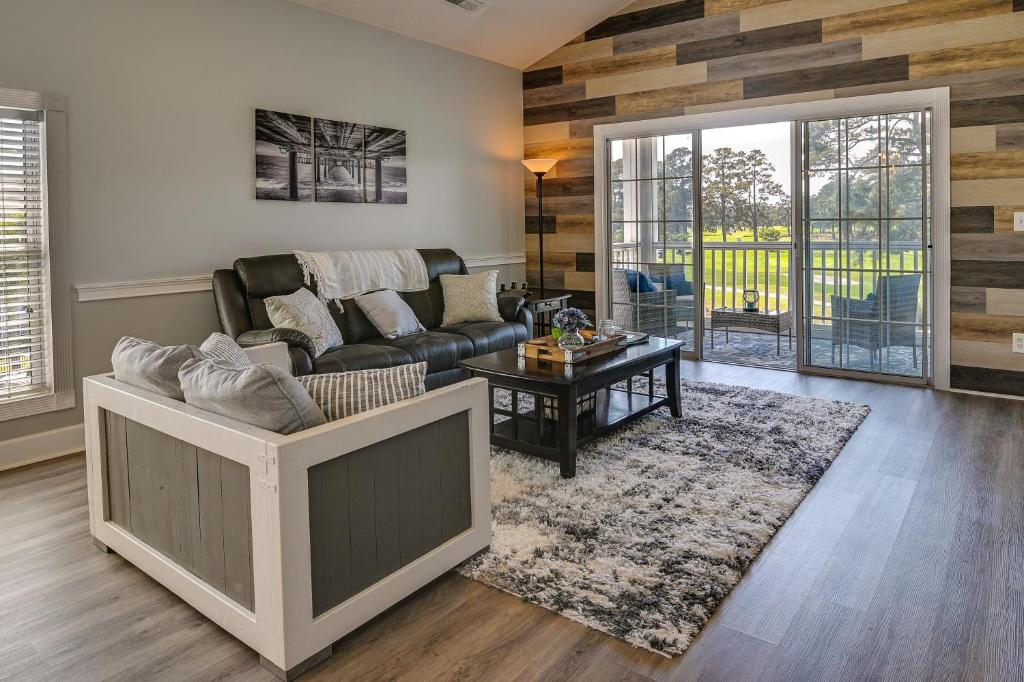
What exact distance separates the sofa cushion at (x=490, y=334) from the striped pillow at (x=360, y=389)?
249 cm

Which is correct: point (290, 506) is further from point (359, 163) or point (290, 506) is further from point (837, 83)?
point (837, 83)

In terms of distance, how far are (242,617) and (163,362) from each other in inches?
33.5

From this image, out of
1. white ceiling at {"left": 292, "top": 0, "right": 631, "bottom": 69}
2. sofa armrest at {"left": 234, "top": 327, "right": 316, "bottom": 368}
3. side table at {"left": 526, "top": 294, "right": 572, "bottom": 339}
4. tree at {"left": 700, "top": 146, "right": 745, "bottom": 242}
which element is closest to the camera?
sofa armrest at {"left": 234, "top": 327, "right": 316, "bottom": 368}

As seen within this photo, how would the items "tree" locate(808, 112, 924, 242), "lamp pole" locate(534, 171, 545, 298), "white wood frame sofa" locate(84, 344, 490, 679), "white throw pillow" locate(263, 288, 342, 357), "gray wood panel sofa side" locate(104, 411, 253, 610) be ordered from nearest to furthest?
"white wood frame sofa" locate(84, 344, 490, 679), "gray wood panel sofa side" locate(104, 411, 253, 610), "white throw pillow" locate(263, 288, 342, 357), "tree" locate(808, 112, 924, 242), "lamp pole" locate(534, 171, 545, 298)

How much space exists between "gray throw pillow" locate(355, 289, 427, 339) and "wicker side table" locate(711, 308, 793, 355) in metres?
3.27

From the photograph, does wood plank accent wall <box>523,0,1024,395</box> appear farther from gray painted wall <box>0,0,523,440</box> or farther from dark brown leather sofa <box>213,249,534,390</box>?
dark brown leather sofa <box>213,249,534,390</box>

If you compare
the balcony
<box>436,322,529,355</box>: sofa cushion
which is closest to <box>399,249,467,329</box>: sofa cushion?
<box>436,322,529,355</box>: sofa cushion

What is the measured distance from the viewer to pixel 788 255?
743 centimetres

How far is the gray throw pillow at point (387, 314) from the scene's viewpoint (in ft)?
15.2

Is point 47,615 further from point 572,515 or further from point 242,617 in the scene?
point 572,515

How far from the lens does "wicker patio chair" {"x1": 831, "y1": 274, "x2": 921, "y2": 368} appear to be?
5016 mm

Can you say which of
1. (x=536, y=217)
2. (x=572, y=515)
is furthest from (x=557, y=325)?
(x=536, y=217)

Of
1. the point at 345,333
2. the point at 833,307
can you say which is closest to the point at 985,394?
the point at 833,307

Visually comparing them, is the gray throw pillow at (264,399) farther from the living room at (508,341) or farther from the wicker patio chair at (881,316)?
the wicker patio chair at (881,316)
